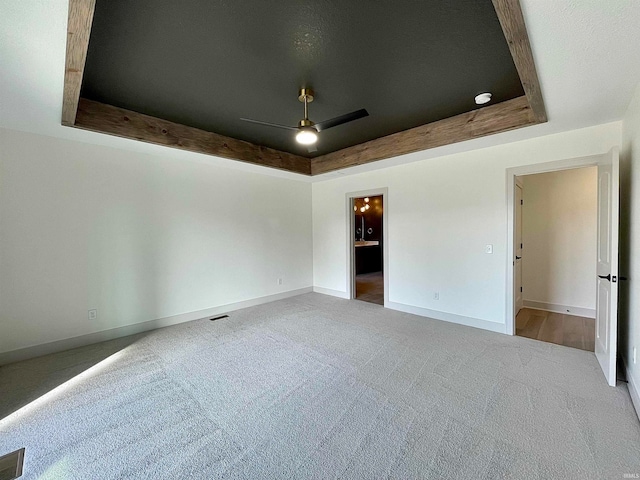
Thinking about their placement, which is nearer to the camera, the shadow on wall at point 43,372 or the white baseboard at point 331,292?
the shadow on wall at point 43,372

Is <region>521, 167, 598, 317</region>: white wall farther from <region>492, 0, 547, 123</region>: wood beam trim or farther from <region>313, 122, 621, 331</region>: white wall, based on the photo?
<region>492, 0, 547, 123</region>: wood beam trim

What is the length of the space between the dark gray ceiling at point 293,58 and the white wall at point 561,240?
255 centimetres

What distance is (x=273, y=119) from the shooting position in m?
3.24

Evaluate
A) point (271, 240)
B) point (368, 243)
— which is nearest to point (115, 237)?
point (271, 240)

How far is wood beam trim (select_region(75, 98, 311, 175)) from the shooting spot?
2803 millimetres

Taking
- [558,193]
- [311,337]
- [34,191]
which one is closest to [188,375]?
[311,337]

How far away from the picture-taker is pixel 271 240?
533 centimetres

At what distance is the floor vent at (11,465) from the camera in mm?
1526

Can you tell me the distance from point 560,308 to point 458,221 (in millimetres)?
2416

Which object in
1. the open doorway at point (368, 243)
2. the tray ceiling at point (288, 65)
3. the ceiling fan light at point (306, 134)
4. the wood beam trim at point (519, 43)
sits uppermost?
the tray ceiling at point (288, 65)

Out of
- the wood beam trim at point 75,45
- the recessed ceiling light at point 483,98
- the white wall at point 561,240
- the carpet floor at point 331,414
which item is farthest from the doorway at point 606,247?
the wood beam trim at point 75,45

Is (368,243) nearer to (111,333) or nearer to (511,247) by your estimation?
(511,247)

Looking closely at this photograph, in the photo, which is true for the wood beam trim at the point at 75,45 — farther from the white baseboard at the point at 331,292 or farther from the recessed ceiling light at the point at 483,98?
the white baseboard at the point at 331,292

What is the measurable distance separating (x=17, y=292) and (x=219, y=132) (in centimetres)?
294
